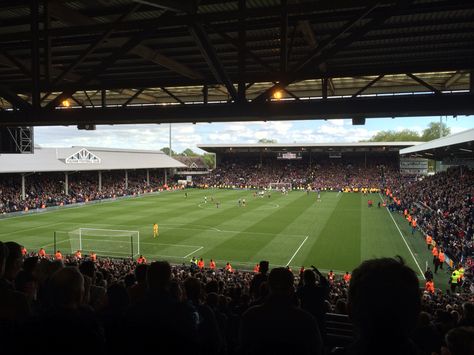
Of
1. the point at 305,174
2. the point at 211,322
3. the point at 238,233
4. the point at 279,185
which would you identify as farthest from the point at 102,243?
the point at 305,174

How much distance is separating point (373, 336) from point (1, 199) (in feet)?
164

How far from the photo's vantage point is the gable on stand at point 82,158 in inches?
2192

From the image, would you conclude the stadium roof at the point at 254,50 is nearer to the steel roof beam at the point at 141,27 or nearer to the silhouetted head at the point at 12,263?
the steel roof beam at the point at 141,27

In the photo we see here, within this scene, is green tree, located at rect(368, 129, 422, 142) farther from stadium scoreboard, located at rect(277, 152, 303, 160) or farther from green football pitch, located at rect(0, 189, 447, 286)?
green football pitch, located at rect(0, 189, 447, 286)

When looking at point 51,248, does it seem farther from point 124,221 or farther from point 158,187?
point 158,187

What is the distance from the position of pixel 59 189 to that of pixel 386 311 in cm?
5891

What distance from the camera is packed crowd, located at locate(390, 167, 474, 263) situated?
76.2 ft

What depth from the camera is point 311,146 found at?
253 ft

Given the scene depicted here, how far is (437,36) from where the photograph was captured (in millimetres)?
6348

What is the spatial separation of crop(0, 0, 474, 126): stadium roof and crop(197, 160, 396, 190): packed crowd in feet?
216

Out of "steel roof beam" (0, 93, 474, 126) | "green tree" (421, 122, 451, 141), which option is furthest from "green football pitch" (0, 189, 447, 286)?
"green tree" (421, 122, 451, 141)

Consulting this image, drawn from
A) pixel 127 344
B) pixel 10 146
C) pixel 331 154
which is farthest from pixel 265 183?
pixel 127 344

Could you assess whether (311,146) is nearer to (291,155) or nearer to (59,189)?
(291,155)

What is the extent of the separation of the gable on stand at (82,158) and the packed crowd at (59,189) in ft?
11.6
